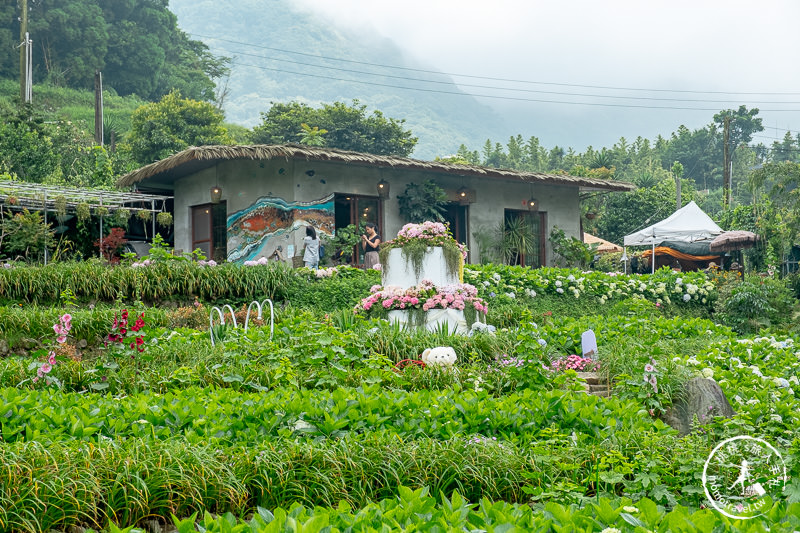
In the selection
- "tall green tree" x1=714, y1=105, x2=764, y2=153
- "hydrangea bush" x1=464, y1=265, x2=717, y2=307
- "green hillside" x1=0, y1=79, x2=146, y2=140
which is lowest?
"hydrangea bush" x1=464, y1=265, x2=717, y2=307

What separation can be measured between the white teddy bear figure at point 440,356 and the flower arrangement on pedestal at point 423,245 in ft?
9.14

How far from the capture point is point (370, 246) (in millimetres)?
16109

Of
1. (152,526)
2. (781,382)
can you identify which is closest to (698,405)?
(781,382)

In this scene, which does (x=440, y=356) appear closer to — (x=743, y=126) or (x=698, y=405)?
(x=698, y=405)

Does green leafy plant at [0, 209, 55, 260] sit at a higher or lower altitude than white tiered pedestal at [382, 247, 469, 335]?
higher

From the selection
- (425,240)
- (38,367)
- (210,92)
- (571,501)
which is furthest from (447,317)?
(210,92)

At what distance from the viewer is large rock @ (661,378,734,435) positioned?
5.25 metres

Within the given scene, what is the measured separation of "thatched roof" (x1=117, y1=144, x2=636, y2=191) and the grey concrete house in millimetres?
23

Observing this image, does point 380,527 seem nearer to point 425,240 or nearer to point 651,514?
point 651,514

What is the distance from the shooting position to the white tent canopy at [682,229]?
19859 millimetres

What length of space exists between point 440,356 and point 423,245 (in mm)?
2998

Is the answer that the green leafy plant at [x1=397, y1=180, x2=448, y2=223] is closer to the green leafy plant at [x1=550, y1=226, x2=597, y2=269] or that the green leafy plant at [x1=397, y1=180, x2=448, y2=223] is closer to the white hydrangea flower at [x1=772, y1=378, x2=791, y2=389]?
the green leafy plant at [x1=550, y1=226, x2=597, y2=269]

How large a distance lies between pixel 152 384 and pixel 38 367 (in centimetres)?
95

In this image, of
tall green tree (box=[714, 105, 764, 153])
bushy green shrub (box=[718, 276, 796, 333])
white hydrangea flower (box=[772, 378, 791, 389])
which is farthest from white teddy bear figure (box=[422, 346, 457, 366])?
tall green tree (box=[714, 105, 764, 153])
